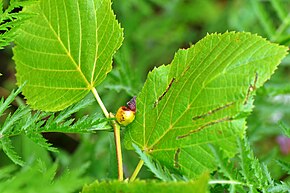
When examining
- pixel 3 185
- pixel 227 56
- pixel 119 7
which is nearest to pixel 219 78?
pixel 227 56

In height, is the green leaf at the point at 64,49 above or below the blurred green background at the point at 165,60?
above

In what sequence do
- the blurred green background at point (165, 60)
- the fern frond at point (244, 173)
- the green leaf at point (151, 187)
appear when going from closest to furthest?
the green leaf at point (151, 187), the fern frond at point (244, 173), the blurred green background at point (165, 60)

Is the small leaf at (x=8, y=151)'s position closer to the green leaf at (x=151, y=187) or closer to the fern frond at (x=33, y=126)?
the fern frond at (x=33, y=126)

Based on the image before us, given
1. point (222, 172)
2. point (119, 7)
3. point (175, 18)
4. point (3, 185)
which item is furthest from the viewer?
point (175, 18)

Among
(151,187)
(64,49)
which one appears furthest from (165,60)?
(151,187)

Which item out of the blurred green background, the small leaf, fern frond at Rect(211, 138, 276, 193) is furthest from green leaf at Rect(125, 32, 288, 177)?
the blurred green background

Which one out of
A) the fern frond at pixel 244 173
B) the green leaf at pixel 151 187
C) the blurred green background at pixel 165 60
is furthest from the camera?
the blurred green background at pixel 165 60

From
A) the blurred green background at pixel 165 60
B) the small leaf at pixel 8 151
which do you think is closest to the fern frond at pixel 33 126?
the small leaf at pixel 8 151

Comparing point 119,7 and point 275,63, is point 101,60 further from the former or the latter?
point 119,7

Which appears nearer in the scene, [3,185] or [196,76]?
[3,185]
